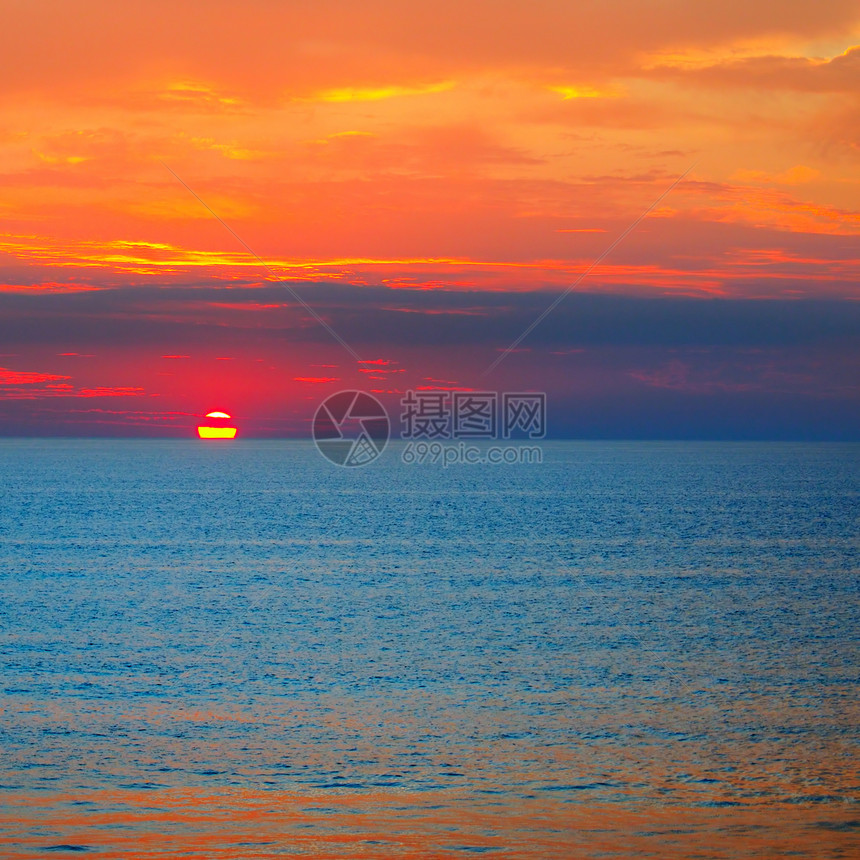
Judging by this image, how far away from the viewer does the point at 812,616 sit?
3653cm

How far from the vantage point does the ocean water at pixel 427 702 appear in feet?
49.6

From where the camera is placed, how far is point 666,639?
32.3 meters

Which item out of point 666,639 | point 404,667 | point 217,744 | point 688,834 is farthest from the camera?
point 666,639

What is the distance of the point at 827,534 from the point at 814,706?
163 ft

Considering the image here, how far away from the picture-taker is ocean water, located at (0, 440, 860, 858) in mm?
15125

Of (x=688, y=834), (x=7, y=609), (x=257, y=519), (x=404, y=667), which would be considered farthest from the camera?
(x=257, y=519)

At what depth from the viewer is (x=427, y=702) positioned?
77.1ft

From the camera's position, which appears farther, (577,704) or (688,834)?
(577,704)

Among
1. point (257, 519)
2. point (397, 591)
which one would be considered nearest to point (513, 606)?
point (397, 591)

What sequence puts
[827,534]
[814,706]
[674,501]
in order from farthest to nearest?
[674,501] → [827,534] → [814,706]

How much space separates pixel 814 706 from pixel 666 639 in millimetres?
9078

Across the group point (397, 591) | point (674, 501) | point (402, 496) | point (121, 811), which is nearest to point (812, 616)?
point (397, 591)

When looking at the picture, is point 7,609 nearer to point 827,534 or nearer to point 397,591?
point 397,591

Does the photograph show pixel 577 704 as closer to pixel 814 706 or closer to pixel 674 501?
pixel 814 706
